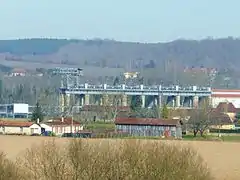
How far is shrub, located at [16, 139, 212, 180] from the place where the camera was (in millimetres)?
12656

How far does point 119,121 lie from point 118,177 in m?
25.1

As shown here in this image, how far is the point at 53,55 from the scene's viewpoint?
608ft

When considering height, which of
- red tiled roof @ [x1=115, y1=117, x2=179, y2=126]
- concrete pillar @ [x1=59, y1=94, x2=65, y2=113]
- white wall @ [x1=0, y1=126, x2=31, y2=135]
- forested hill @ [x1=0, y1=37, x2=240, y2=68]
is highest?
forested hill @ [x1=0, y1=37, x2=240, y2=68]

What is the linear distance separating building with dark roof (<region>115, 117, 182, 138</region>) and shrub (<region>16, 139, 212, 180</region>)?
22.3m

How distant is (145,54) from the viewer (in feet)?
590

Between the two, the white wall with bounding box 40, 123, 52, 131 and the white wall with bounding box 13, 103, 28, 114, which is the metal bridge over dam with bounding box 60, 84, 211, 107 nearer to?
the white wall with bounding box 13, 103, 28, 114

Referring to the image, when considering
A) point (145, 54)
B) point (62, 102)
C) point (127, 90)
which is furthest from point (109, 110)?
point (145, 54)

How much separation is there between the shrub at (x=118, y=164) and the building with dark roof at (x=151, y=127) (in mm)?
22282

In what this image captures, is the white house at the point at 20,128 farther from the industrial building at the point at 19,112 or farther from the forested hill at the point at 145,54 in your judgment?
the forested hill at the point at 145,54

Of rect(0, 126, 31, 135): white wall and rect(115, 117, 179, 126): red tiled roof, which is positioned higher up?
rect(115, 117, 179, 126): red tiled roof

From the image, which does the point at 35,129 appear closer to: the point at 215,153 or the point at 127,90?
the point at 215,153

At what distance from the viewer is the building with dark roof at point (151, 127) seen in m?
36.2

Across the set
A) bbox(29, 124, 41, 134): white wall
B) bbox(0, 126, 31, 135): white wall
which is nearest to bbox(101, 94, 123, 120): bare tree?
bbox(29, 124, 41, 134): white wall

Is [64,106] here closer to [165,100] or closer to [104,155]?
[165,100]
